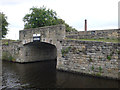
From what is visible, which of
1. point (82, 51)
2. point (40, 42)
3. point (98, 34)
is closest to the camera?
point (82, 51)

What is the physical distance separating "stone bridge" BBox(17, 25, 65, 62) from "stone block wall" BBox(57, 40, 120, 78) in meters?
1.34

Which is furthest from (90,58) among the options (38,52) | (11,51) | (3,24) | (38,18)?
(3,24)

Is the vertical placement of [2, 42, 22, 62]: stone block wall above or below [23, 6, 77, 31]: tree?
below

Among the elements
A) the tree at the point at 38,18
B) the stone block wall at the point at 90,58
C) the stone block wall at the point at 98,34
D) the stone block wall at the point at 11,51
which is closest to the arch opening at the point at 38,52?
the stone block wall at the point at 11,51

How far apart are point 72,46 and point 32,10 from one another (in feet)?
71.9

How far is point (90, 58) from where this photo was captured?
428 inches

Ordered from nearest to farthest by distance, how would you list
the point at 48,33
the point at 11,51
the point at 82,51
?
the point at 82,51, the point at 48,33, the point at 11,51

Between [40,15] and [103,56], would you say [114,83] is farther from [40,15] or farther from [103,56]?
[40,15]

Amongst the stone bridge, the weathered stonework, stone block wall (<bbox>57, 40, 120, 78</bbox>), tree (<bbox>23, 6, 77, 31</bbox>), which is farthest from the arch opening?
tree (<bbox>23, 6, 77, 31</bbox>)

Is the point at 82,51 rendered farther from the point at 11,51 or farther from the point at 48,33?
the point at 11,51

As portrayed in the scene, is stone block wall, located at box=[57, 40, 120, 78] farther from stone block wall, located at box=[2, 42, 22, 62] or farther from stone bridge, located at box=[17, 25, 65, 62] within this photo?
stone block wall, located at box=[2, 42, 22, 62]

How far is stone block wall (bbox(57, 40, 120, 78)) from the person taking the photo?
31.7 ft

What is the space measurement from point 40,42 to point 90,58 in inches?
325

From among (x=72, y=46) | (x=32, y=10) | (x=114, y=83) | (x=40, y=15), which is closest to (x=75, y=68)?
(x=72, y=46)
